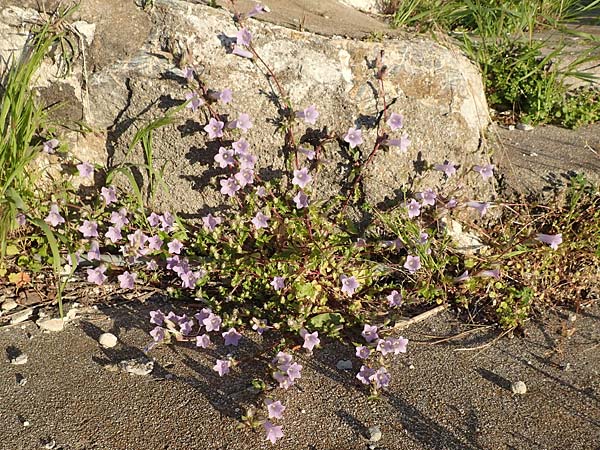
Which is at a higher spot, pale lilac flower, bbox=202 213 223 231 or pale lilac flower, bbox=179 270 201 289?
pale lilac flower, bbox=202 213 223 231

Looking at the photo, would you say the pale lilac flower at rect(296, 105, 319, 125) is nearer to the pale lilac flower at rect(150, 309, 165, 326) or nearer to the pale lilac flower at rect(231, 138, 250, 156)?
the pale lilac flower at rect(231, 138, 250, 156)

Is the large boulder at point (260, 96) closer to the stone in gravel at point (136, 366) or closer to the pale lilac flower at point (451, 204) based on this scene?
the pale lilac flower at point (451, 204)

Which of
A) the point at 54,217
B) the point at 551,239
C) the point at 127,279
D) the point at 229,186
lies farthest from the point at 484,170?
the point at 54,217

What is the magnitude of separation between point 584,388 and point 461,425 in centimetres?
58

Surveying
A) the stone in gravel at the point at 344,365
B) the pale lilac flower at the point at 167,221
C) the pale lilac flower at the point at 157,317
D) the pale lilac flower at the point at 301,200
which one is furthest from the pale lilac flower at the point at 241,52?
the stone in gravel at the point at 344,365

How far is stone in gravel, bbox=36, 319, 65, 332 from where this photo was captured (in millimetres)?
2697

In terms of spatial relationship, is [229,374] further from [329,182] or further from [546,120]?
[546,120]

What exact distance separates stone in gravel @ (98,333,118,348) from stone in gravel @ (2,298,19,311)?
0.53 metres

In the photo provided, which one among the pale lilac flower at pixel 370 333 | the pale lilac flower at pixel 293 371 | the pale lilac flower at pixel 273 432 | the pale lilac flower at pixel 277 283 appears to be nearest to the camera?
the pale lilac flower at pixel 273 432

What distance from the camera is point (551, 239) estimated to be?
9.09 feet

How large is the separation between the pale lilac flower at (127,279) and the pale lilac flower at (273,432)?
1099 millimetres

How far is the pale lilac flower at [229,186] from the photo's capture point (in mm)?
2875

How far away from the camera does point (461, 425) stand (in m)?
2.24

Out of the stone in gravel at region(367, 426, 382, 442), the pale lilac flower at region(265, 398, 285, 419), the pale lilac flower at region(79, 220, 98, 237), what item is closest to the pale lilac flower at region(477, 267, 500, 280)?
the stone in gravel at region(367, 426, 382, 442)
